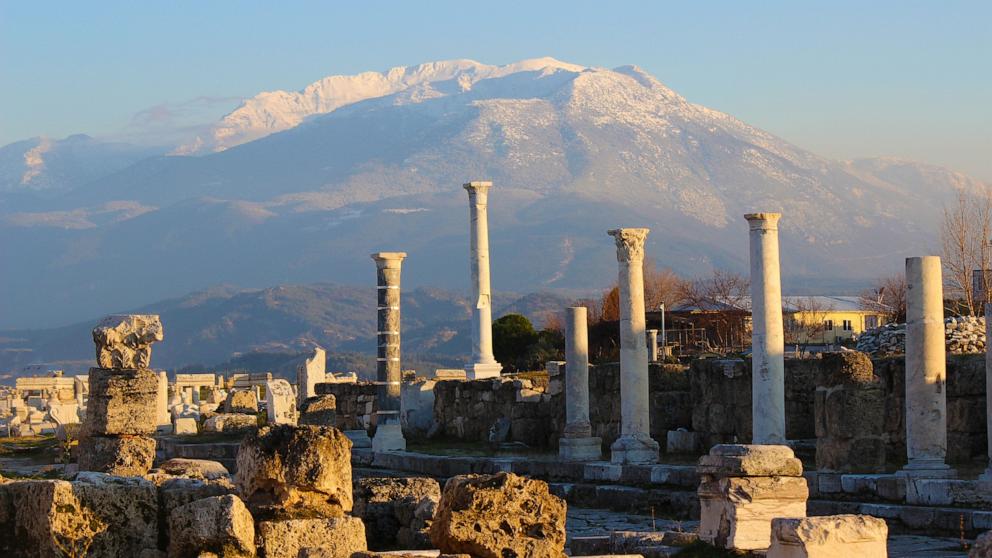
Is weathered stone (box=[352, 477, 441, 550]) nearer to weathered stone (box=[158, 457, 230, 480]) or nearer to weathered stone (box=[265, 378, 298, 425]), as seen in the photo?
weathered stone (box=[158, 457, 230, 480])

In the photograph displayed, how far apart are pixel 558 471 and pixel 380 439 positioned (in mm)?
7718

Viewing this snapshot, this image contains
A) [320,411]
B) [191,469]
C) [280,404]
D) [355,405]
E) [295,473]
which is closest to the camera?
[295,473]

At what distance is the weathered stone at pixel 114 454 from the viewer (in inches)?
818

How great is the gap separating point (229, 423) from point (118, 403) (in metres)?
18.0

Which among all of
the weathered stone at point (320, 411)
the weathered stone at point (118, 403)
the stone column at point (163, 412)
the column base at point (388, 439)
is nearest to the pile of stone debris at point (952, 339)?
the column base at point (388, 439)

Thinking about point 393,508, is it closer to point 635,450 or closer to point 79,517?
point 79,517

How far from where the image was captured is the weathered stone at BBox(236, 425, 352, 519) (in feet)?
42.4

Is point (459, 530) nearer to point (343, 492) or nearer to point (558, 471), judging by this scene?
point (343, 492)

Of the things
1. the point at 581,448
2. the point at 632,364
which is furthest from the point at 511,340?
the point at 632,364

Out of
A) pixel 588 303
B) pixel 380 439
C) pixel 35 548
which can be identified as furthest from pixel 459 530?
pixel 588 303

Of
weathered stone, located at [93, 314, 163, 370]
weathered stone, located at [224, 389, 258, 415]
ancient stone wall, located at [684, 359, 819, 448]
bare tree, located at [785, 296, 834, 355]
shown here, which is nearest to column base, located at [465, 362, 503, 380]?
weathered stone, located at [224, 389, 258, 415]

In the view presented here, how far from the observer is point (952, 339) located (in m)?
31.2

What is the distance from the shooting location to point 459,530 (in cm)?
1218

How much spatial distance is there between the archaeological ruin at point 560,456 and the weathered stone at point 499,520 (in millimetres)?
16
